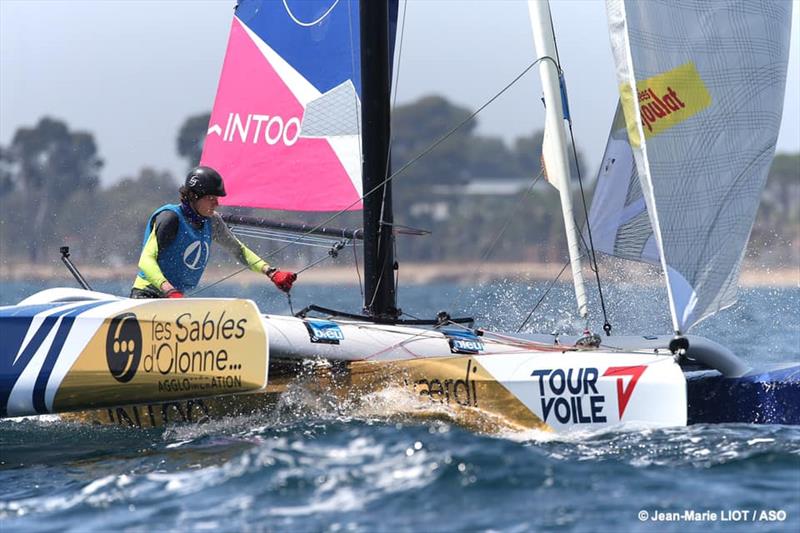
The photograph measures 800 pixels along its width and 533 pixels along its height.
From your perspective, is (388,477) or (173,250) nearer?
(388,477)

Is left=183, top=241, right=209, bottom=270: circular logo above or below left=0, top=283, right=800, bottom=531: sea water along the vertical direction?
above

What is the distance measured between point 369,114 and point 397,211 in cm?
3113

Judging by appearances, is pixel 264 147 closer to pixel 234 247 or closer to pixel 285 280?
pixel 234 247

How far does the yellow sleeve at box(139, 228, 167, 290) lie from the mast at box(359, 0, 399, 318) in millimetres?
1073

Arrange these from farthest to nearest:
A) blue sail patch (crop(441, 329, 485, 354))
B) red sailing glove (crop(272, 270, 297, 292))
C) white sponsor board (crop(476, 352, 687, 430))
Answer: red sailing glove (crop(272, 270, 297, 292)), blue sail patch (crop(441, 329, 485, 354)), white sponsor board (crop(476, 352, 687, 430))

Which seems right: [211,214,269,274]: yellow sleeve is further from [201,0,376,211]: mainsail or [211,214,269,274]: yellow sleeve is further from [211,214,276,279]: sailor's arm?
[201,0,376,211]: mainsail

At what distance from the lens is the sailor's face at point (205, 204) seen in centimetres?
553

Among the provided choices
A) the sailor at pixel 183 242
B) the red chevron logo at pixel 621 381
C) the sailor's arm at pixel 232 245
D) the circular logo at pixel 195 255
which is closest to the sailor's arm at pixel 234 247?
the sailor's arm at pixel 232 245

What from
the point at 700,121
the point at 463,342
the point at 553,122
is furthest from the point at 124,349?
the point at 700,121

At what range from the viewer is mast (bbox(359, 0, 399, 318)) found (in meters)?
5.98

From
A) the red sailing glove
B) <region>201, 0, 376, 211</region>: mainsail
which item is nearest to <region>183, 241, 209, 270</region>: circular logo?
the red sailing glove

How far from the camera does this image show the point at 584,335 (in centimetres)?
525

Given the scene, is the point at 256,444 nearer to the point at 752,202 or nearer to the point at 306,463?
the point at 306,463

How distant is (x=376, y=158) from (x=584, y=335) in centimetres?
144
